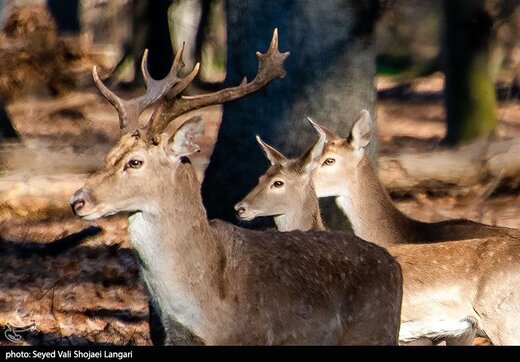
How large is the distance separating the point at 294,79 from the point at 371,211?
3.91 ft

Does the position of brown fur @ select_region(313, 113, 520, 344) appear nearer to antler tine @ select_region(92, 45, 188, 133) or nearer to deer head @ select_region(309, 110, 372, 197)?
deer head @ select_region(309, 110, 372, 197)

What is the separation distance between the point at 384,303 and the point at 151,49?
1377 centimetres

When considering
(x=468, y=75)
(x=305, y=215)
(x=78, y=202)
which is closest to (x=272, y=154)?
(x=305, y=215)

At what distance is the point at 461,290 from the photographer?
Result: 739 cm

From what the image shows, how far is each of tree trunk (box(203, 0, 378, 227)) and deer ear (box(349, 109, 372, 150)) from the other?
0.55 m

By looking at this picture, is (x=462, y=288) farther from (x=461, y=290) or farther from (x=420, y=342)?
(x=420, y=342)

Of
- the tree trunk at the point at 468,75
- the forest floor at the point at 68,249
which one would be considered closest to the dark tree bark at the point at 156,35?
the forest floor at the point at 68,249

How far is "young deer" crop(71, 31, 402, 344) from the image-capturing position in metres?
5.88

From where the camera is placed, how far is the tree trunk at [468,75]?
15.0 meters

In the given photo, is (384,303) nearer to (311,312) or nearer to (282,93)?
(311,312)

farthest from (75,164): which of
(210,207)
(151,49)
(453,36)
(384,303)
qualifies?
(151,49)

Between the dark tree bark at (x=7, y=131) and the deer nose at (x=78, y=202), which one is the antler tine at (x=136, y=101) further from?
the dark tree bark at (x=7, y=131)

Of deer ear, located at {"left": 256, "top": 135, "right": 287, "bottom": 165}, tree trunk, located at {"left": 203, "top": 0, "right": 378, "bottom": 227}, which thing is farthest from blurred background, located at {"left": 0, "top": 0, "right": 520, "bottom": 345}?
deer ear, located at {"left": 256, "top": 135, "right": 287, "bottom": 165}
